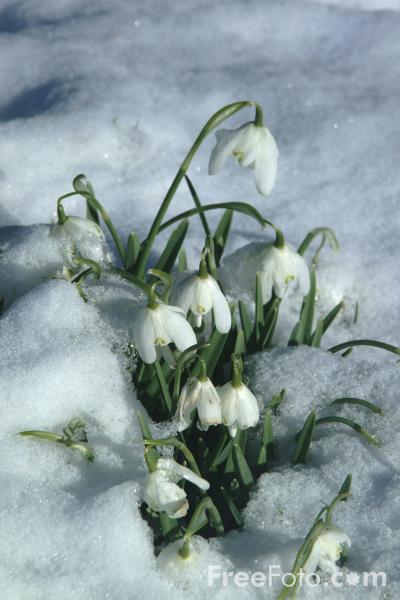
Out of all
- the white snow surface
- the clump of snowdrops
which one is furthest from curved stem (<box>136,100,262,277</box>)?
the white snow surface

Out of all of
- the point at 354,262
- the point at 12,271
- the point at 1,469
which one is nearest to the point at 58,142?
the point at 12,271

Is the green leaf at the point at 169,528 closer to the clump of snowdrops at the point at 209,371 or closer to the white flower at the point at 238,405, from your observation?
the clump of snowdrops at the point at 209,371

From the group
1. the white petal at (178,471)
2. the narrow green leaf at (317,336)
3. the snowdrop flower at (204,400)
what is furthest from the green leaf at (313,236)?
the white petal at (178,471)

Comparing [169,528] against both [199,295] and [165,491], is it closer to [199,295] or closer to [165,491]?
[165,491]

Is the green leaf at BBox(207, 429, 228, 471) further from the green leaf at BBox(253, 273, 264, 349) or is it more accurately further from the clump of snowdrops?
the green leaf at BBox(253, 273, 264, 349)

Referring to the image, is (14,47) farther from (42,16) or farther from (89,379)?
(89,379)
